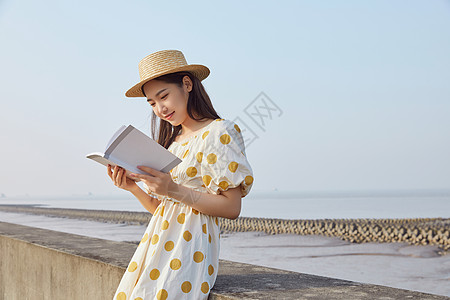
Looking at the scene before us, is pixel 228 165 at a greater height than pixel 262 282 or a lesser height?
greater

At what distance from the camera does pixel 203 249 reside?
1.79m

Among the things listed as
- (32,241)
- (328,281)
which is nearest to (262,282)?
(328,281)

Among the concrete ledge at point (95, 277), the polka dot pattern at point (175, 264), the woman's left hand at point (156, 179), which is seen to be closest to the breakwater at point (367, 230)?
the concrete ledge at point (95, 277)

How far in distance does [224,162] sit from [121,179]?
1.39ft

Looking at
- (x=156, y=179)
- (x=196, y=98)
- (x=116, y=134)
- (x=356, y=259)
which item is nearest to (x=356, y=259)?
(x=356, y=259)

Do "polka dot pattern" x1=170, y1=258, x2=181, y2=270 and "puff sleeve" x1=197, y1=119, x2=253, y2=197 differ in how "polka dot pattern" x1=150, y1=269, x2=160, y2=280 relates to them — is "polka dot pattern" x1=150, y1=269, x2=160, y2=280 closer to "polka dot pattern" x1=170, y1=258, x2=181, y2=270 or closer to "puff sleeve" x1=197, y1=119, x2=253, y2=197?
"polka dot pattern" x1=170, y1=258, x2=181, y2=270

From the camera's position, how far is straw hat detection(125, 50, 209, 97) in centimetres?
195

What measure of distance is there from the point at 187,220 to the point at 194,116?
1.50 feet

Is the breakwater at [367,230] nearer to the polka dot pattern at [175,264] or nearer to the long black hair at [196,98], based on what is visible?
the long black hair at [196,98]

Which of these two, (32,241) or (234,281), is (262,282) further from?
(32,241)

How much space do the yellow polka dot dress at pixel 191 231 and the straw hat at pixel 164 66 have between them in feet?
0.81

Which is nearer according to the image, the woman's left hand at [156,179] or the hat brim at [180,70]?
the woman's left hand at [156,179]

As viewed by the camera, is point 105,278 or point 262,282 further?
point 105,278

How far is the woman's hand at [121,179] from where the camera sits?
1.85 m
